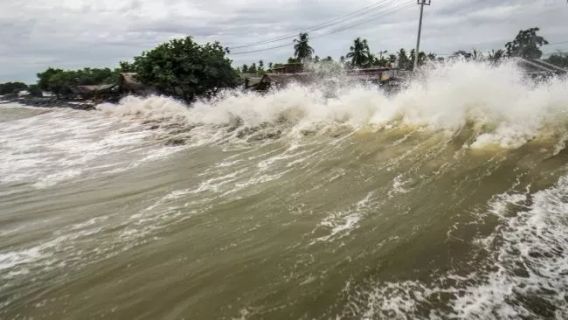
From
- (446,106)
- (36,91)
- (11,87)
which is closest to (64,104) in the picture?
(36,91)

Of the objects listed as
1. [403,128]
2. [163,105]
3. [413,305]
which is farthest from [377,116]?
[163,105]

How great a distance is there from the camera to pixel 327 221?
5.91 metres

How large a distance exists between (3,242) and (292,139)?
8401 millimetres

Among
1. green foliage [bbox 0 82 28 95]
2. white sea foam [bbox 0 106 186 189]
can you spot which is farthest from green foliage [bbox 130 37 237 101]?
green foliage [bbox 0 82 28 95]

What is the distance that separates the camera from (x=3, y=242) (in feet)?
20.4

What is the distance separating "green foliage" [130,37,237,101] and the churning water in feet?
56.6

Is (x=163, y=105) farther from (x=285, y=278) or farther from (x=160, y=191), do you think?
(x=285, y=278)

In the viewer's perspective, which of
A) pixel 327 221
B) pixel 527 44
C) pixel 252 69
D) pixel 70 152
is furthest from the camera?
pixel 252 69

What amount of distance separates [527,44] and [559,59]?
13807 mm

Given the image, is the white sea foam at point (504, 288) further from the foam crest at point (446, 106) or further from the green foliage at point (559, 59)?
the green foliage at point (559, 59)

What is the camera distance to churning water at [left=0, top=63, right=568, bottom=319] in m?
4.07

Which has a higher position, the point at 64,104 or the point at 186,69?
the point at 186,69

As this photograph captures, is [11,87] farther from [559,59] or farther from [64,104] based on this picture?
[559,59]

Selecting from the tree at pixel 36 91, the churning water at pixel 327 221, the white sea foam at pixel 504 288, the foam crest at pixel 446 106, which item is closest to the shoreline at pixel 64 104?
the tree at pixel 36 91
